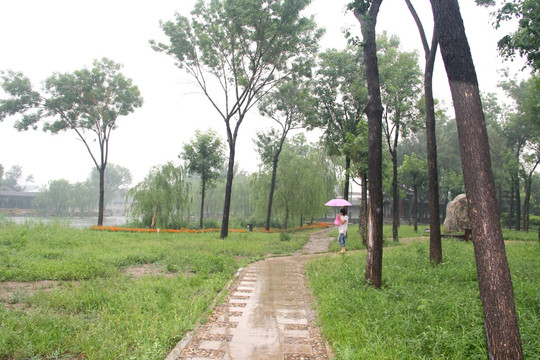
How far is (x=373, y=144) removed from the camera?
606 cm

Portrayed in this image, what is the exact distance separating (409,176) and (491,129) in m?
9.98

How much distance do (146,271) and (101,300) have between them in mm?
2856

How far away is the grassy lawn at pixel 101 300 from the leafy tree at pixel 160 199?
9.46 metres

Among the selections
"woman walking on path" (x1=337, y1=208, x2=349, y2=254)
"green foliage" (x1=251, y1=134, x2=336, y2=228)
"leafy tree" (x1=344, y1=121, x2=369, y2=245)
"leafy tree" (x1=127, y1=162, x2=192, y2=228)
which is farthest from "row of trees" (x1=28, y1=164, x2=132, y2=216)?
"woman walking on path" (x1=337, y1=208, x2=349, y2=254)

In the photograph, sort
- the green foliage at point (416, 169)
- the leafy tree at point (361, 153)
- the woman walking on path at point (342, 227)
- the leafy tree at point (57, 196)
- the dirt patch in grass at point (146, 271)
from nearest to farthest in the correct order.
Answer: the dirt patch in grass at point (146, 271) → the woman walking on path at point (342, 227) → the leafy tree at point (361, 153) → the green foliage at point (416, 169) → the leafy tree at point (57, 196)

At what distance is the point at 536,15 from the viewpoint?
6.99m

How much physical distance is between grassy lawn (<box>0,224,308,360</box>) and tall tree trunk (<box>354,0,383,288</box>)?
2744 mm

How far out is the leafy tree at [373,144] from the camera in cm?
584

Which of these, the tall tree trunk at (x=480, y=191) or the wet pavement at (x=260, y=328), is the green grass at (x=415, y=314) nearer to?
the wet pavement at (x=260, y=328)

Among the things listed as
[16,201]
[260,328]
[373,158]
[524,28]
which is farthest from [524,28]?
[16,201]

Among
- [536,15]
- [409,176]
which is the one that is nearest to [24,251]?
[536,15]

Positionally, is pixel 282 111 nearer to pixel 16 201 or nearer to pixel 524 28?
pixel 524 28

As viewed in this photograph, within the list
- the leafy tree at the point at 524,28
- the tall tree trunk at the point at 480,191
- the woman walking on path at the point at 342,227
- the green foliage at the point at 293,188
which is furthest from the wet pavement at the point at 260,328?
the green foliage at the point at 293,188

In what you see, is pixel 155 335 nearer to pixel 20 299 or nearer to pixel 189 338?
pixel 189 338
